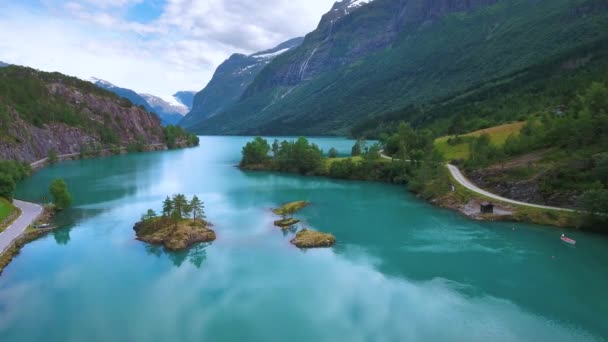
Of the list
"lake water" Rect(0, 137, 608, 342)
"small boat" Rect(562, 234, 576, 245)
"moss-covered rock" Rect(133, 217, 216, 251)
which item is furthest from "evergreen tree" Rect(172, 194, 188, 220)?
"small boat" Rect(562, 234, 576, 245)

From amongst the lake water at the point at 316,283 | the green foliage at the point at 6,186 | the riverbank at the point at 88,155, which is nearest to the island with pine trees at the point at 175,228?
the lake water at the point at 316,283

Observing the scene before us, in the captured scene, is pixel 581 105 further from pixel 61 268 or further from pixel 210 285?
pixel 61 268

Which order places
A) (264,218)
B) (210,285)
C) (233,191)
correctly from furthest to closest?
(233,191) < (264,218) < (210,285)

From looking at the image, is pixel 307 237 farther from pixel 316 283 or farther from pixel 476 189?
pixel 476 189

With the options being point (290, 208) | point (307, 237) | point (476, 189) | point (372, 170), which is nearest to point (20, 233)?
point (307, 237)

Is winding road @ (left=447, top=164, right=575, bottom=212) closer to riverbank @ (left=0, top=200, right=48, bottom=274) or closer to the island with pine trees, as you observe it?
the island with pine trees

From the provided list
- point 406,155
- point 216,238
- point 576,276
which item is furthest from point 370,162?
point 576,276
